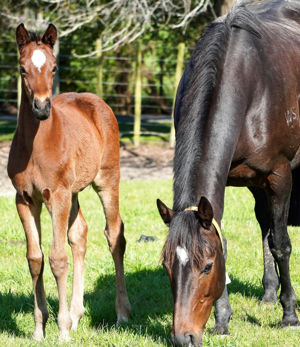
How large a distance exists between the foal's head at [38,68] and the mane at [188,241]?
116 centimetres

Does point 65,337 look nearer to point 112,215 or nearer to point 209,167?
point 112,215

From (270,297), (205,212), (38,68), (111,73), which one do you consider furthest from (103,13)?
(205,212)

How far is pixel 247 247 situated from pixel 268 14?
2.40m

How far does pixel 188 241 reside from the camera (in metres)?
3.43

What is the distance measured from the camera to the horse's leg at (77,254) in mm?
4723

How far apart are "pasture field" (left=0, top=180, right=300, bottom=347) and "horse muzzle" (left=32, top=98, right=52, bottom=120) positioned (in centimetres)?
120

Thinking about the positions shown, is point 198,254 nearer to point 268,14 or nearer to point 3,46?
point 268,14

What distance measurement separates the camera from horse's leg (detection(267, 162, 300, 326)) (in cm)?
451

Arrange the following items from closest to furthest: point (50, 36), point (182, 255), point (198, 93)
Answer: point (182, 255) < point (198, 93) < point (50, 36)

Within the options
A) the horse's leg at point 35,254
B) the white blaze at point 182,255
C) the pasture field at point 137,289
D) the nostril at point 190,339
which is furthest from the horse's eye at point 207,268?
the horse's leg at point 35,254

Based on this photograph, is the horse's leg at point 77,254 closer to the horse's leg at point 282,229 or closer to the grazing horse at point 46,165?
the grazing horse at point 46,165

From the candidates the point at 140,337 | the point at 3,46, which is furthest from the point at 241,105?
the point at 3,46

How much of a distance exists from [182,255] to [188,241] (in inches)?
3.3

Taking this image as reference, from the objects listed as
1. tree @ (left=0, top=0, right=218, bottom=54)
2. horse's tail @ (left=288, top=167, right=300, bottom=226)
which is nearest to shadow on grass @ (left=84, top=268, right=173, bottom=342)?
horse's tail @ (left=288, top=167, right=300, bottom=226)
